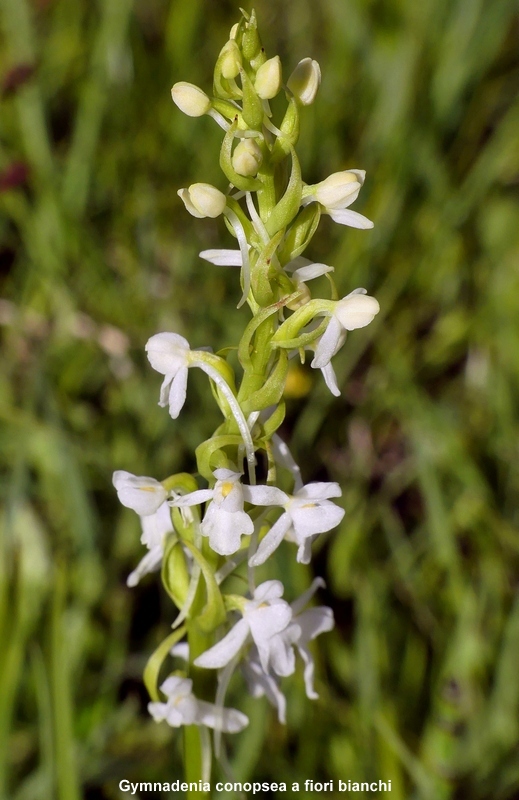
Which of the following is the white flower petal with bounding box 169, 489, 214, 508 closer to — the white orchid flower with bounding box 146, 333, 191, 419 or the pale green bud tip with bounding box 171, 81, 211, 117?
the white orchid flower with bounding box 146, 333, 191, 419

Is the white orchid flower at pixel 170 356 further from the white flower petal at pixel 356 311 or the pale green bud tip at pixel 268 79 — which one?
the pale green bud tip at pixel 268 79

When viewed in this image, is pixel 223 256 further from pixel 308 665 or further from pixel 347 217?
pixel 308 665

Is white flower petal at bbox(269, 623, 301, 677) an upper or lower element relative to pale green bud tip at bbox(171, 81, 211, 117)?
lower

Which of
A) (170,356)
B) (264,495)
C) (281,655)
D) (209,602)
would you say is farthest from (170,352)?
(281,655)

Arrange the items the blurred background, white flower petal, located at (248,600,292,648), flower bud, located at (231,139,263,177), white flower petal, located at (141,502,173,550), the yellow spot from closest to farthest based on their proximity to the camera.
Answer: flower bud, located at (231,139,263,177)
white flower petal, located at (248,600,292,648)
white flower petal, located at (141,502,173,550)
the blurred background
the yellow spot

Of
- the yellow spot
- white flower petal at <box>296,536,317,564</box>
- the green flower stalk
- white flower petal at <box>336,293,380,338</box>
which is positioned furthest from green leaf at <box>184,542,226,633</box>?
the yellow spot

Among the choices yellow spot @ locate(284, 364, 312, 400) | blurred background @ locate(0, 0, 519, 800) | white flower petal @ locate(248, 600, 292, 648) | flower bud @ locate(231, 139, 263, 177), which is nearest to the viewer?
flower bud @ locate(231, 139, 263, 177)
